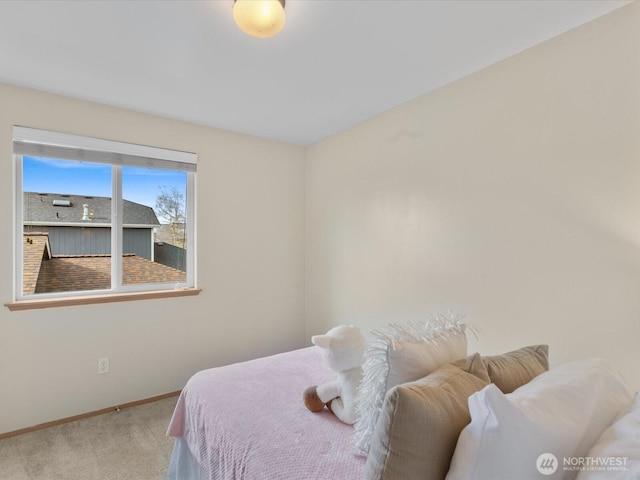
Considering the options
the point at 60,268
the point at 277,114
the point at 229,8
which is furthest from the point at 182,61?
the point at 60,268

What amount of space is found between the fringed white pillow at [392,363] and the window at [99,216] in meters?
2.24

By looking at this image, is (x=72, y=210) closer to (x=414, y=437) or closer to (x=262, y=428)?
(x=262, y=428)

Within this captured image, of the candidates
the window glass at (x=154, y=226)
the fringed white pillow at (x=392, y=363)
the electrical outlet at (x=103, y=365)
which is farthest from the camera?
the window glass at (x=154, y=226)

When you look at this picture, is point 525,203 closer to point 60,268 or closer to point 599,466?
point 599,466

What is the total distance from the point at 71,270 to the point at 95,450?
4.11 ft

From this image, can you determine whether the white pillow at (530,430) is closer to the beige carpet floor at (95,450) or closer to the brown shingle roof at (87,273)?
the beige carpet floor at (95,450)

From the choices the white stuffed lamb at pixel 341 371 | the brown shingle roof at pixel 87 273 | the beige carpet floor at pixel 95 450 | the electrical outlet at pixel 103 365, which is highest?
the brown shingle roof at pixel 87 273

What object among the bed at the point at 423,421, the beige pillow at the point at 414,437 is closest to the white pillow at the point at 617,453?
the bed at the point at 423,421

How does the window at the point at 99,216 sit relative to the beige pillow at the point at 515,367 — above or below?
above

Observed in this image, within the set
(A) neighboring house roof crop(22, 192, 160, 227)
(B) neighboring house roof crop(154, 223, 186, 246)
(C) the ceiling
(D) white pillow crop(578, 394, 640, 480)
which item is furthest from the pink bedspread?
(C) the ceiling

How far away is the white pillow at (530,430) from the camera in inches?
28.1

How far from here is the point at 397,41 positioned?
5.61 ft

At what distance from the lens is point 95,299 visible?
2.40 meters

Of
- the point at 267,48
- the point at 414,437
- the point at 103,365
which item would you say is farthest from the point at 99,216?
the point at 414,437
